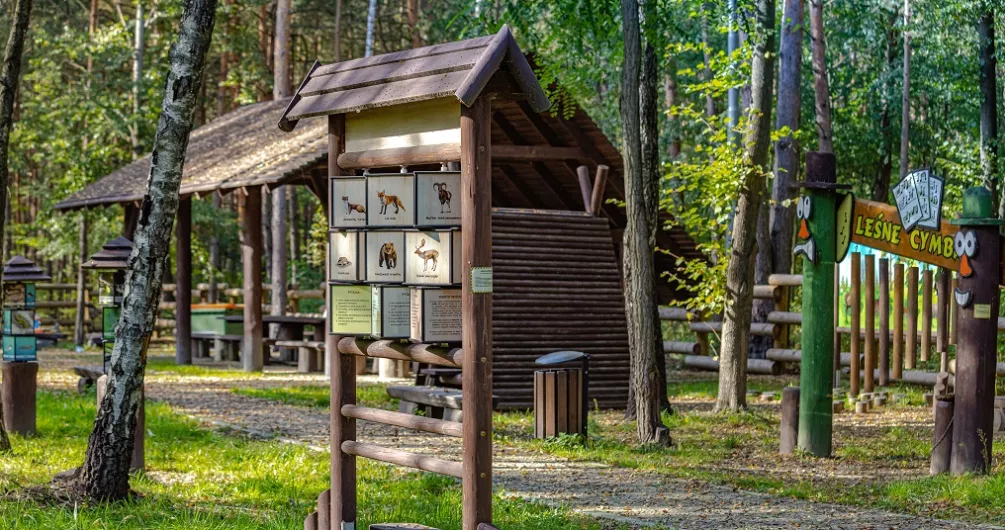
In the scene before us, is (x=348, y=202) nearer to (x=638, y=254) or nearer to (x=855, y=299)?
(x=638, y=254)

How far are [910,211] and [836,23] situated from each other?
73.8 feet

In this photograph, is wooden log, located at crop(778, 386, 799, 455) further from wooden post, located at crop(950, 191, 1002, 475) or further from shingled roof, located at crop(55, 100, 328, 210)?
shingled roof, located at crop(55, 100, 328, 210)

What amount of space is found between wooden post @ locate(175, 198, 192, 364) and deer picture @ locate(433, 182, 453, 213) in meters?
13.9

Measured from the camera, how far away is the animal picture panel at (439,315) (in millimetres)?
5844

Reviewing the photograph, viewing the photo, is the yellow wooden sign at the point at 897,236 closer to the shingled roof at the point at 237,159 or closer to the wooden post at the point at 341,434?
the wooden post at the point at 341,434

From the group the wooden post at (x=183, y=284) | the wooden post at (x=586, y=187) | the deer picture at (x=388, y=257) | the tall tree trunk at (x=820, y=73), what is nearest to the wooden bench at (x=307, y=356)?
the wooden post at (x=183, y=284)

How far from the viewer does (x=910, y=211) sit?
9625mm

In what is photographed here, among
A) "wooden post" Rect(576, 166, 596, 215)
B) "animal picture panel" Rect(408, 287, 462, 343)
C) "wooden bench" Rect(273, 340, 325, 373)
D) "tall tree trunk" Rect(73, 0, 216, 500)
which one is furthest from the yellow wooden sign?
"wooden bench" Rect(273, 340, 325, 373)

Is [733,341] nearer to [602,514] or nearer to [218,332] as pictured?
[602,514]

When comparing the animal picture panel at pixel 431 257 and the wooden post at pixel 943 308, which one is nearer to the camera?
the animal picture panel at pixel 431 257

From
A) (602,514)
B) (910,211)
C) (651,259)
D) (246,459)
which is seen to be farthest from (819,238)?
(246,459)

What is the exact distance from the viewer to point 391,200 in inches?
239

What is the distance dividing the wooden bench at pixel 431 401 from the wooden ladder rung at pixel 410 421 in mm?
4679

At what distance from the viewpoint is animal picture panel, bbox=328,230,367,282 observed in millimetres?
6270
